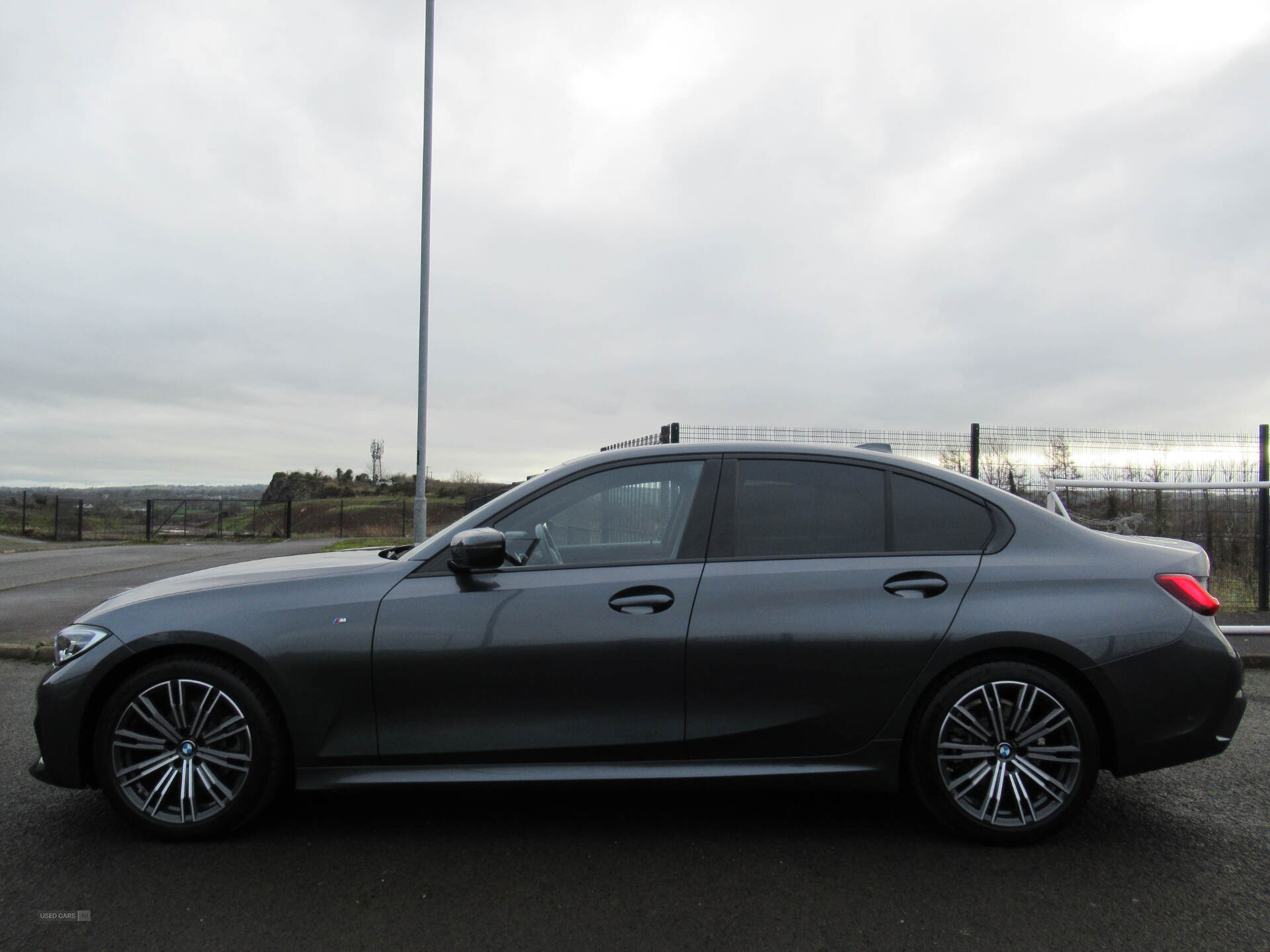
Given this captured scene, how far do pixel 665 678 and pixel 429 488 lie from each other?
1897 inches

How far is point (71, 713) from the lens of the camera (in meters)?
3.27

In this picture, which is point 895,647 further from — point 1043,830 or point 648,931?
point 648,931

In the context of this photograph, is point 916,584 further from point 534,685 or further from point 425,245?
point 425,245

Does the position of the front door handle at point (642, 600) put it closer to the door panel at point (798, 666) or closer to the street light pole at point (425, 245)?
the door panel at point (798, 666)

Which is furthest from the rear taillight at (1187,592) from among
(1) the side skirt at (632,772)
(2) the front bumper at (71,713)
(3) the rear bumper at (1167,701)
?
(2) the front bumper at (71,713)

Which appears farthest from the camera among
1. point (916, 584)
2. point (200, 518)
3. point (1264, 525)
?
point (200, 518)

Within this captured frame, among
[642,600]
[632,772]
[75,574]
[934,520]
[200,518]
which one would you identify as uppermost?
[200,518]

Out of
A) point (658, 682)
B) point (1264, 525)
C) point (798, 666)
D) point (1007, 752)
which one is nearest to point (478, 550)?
point (658, 682)

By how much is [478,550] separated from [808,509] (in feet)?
4.58

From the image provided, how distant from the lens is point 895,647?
3.24 m

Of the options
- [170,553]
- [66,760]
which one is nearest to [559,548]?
[66,760]

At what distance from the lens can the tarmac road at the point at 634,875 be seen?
2.61 metres

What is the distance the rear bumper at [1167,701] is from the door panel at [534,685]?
5.77 ft

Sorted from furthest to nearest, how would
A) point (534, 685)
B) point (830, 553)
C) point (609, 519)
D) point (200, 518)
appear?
1. point (200, 518)
2. point (609, 519)
3. point (830, 553)
4. point (534, 685)
